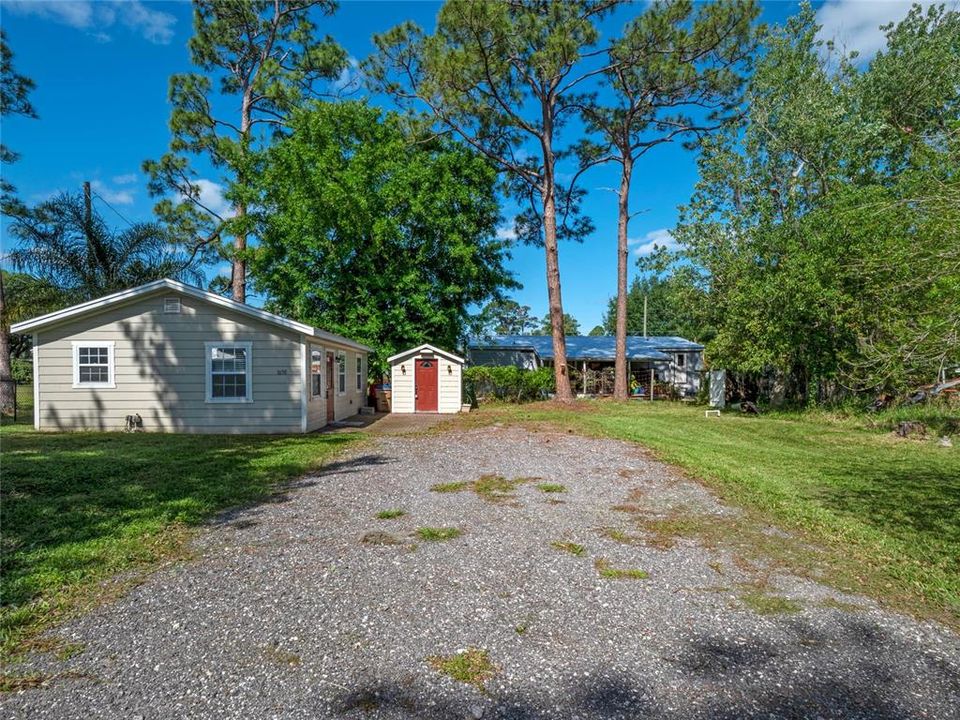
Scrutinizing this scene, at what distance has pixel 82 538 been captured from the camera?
14.4 ft

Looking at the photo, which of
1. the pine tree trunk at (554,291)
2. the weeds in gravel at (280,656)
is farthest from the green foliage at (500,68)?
the weeds in gravel at (280,656)

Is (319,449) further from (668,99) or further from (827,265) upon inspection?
(668,99)

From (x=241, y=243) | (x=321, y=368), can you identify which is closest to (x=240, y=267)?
(x=241, y=243)

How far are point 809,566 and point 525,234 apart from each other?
23330mm

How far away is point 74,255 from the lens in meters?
18.2

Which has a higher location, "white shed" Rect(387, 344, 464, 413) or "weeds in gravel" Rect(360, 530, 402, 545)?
"white shed" Rect(387, 344, 464, 413)

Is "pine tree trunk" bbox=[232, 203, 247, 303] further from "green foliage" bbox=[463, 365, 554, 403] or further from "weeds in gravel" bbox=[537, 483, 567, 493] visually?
"weeds in gravel" bbox=[537, 483, 567, 493]

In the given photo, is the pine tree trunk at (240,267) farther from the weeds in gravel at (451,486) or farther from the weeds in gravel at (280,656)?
the weeds in gravel at (280,656)

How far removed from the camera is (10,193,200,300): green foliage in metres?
17.5

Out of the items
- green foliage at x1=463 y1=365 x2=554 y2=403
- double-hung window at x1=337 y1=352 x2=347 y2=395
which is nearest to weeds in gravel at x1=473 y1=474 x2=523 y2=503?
double-hung window at x1=337 y1=352 x2=347 y2=395

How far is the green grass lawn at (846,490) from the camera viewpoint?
12.9ft

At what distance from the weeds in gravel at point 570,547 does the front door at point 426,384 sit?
13936 mm

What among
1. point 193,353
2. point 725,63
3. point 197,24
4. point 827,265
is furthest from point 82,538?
point 197,24

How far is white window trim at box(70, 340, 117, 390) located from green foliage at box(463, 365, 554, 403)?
12.5 m
